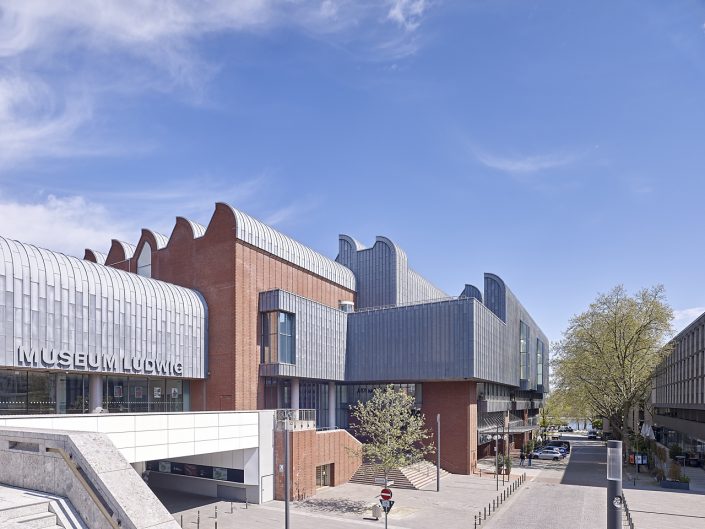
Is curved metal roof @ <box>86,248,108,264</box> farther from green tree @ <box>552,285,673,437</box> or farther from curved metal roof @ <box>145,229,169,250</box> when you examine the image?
green tree @ <box>552,285,673,437</box>

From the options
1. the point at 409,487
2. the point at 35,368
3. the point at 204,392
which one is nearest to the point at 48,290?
the point at 35,368

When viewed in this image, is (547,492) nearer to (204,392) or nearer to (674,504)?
(674,504)

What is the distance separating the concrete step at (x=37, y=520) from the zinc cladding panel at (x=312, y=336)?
27080mm

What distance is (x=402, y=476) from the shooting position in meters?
39.6

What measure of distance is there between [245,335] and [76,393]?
10.5m

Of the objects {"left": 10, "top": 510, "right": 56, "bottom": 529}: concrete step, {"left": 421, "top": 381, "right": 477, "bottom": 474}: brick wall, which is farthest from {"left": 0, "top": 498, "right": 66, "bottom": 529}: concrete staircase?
{"left": 421, "top": 381, "right": 477, "bottom": 474}: brick wall

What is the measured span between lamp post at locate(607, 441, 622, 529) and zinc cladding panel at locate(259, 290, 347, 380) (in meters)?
26.4

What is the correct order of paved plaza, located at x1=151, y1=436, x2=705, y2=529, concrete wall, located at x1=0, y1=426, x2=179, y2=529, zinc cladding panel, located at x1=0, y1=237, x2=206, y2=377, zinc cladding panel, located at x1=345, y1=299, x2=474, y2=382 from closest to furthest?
concrete wall, located at x1=0, y1=426, x2=179, y2=529 → zinc cladding panel, located at x1=0, y1=237, x2=206, y2=377 → paved plaza, located at x1=151, y1=436, x2=705, y2=529 → zinc cladding panel, located at x1=345, y1=299, x2=474, y2=382

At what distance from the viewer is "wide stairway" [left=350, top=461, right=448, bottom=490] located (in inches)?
1540

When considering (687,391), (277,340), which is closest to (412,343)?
(277,340)

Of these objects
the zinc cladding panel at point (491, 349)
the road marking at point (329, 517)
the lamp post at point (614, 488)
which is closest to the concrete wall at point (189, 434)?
the road marking at point (329, 517)

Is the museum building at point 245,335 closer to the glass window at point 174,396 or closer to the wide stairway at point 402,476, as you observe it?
the glass window at point 174,396

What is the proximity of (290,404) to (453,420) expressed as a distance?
41.4 ft

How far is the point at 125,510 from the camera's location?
37.6ft
